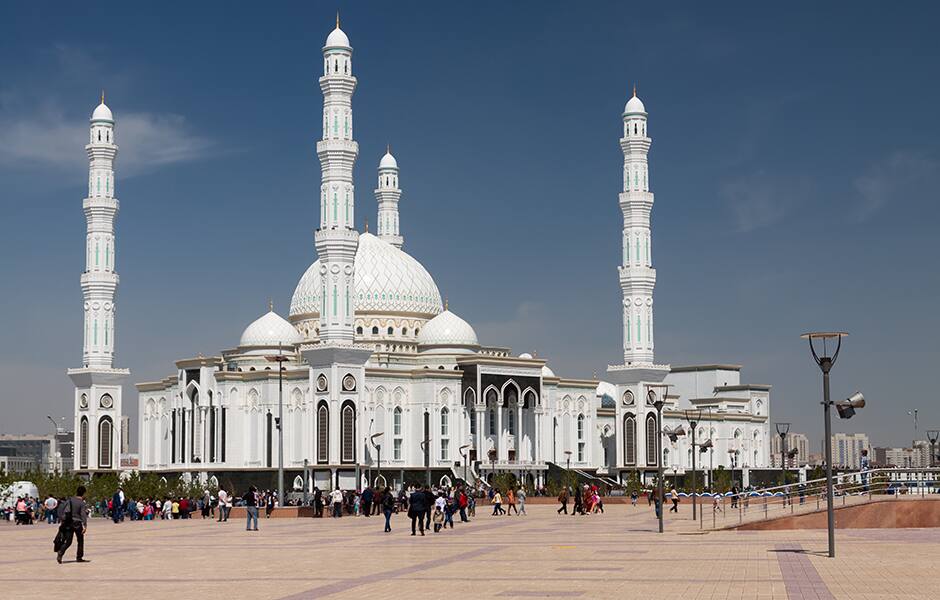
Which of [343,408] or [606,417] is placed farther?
[606,417]

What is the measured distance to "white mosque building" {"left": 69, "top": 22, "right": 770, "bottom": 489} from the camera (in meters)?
76.4

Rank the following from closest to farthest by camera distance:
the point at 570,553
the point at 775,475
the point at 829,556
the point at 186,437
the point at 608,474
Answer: the point at 829,556 → the point at 570,553 → the point at 186,437 → the point at 608,474 → the point at 775,475

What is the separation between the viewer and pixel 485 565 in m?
25.4

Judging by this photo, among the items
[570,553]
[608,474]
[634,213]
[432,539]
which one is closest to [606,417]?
[608,474]

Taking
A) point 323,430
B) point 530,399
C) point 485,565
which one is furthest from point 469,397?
point 485,565

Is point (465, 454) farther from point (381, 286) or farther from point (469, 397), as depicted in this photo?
point (381, 286)

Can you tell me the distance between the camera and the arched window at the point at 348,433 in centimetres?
7612

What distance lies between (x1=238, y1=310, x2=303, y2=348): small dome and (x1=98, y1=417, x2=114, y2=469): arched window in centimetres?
945

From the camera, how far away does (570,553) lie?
28.5 meters

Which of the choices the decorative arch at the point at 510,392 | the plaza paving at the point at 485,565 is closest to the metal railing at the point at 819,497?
the plaza paving at the point at 485,565

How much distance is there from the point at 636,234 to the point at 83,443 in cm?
3634

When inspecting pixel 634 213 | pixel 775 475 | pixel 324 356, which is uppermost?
pixel 634 213

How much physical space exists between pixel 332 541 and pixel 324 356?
1624 inches

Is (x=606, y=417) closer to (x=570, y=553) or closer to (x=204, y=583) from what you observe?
(x=570, y=553)
